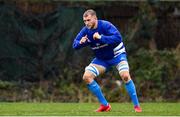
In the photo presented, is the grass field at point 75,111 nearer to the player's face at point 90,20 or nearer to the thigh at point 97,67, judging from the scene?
the thigh at point 97,67

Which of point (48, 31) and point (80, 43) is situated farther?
point (48, 31)

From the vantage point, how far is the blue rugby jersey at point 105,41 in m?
13.8

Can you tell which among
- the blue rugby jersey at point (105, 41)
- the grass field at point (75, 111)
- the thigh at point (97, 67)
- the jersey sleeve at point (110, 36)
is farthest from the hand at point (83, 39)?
the grass field at point (75, 111)

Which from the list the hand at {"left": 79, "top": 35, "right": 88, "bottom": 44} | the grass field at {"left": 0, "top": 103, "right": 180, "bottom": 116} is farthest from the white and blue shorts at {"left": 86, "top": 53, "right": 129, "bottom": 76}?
the grass field at {"left": 0, "top": 103, "right": 180, "bottom": 116}

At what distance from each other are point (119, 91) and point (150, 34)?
1.96m

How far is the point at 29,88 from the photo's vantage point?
19.7 meters

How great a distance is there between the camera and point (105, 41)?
13734mm

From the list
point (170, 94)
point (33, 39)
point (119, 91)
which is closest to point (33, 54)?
point (33, 39)

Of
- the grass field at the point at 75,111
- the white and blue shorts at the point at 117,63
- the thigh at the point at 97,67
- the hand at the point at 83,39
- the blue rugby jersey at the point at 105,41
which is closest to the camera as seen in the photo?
the grass field at the point at 75,111

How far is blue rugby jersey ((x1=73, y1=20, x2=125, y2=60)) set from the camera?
13.8 metres

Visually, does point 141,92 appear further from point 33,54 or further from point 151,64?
point 33,54

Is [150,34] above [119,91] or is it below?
above

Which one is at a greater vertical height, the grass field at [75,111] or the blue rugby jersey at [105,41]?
the blue rugby jersey at [105,41]

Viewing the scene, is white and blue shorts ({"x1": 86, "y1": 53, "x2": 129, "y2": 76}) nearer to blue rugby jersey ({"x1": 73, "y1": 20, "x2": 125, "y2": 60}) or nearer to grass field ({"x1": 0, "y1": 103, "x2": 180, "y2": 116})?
blue rugby jersey ({"x1": 73, "y1": 20, "x2": 125, "y2": 60})
